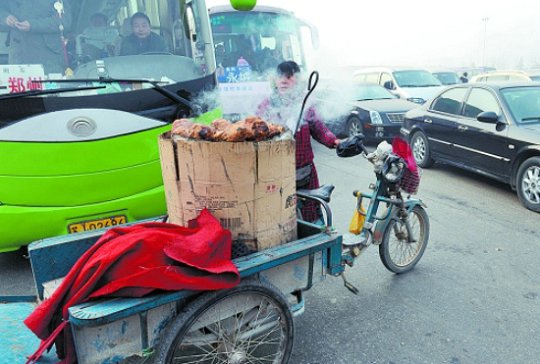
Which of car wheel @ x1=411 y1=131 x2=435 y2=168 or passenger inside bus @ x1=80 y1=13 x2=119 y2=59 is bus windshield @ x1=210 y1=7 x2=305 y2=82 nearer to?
car wheel @ x1=411 y1=131 x2=435 y2=168

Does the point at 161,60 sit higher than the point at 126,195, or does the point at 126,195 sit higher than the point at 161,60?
the point at 161,60

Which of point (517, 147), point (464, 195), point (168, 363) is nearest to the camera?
point (168, 363)

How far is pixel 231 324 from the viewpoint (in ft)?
7.43

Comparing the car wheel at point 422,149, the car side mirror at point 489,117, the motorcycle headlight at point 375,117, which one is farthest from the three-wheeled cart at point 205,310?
the motorcycle headlight at point 375,117

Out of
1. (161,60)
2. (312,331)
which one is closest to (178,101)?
(161,60)

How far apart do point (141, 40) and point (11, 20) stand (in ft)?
3.54

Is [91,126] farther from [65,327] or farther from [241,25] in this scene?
[241,25]

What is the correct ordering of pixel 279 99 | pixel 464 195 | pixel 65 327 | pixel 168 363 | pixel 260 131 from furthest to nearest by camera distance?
pixel 464 195, pixel 279 99, pixel 260 131, pixel 168 363, pixel 65 327

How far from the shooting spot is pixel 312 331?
2951 millimetres

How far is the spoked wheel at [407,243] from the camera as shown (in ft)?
11.9

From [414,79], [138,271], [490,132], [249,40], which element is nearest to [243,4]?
[138,271]

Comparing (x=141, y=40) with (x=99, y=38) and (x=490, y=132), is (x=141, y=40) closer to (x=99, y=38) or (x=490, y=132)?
(x=99, y=38)

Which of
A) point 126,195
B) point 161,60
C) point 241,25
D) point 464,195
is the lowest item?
point 464,195

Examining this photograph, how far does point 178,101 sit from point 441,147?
16.2ft
